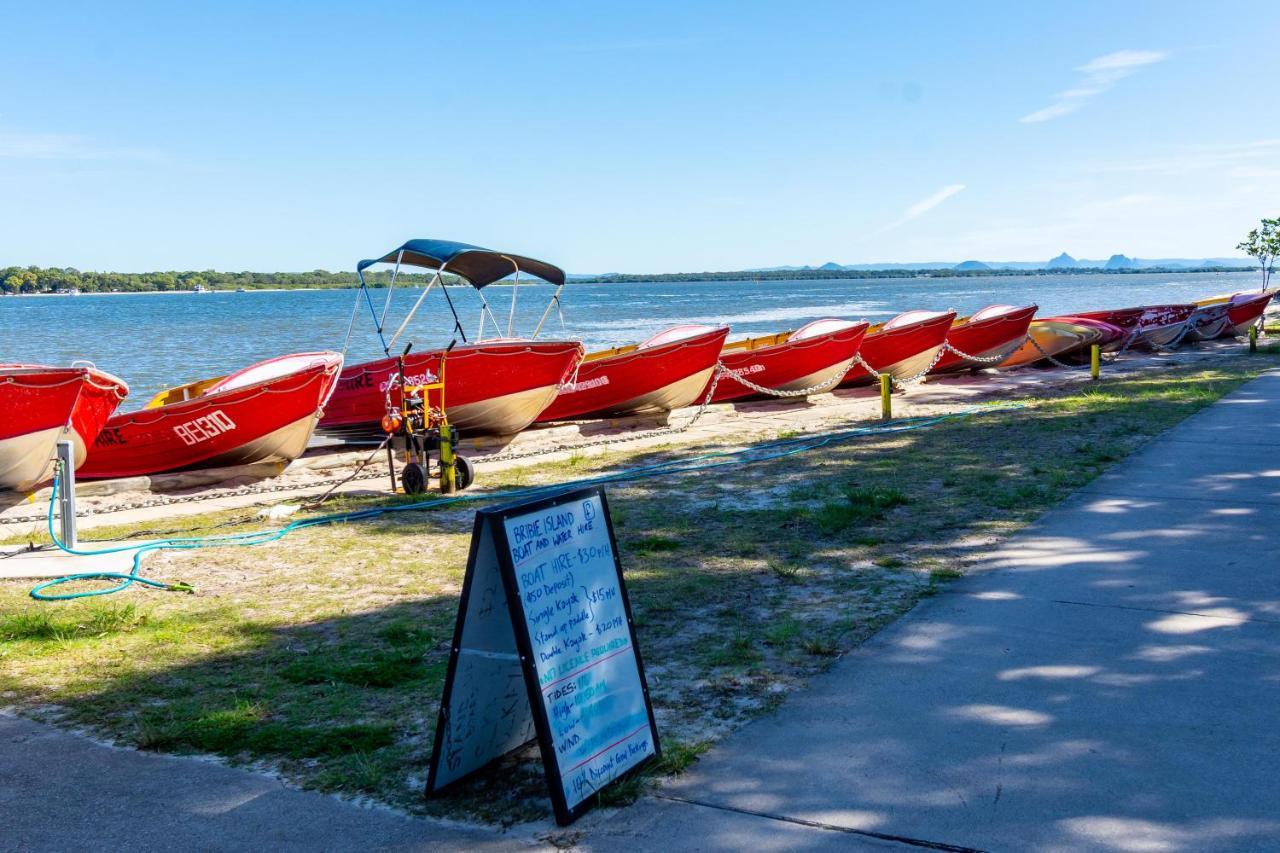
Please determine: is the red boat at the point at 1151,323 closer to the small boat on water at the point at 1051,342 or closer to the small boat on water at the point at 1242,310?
the small boat on water at the point at 1242,310

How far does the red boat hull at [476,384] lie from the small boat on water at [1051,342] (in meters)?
13.1

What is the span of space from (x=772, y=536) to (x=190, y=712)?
4.12 meters

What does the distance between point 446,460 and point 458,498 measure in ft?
1.96

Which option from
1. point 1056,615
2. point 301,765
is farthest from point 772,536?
point 301,765

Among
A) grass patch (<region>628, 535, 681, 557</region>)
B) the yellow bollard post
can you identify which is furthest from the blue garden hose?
Result: grass patch (<region>628, 535, 681, 557</region>)

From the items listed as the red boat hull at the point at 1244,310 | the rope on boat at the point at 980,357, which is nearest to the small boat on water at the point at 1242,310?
the red boat hull at the point at 1244,310

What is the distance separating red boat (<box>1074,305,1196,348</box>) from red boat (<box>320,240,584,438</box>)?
16928 millimetres

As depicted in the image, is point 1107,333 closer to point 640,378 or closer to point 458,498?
point 640,378

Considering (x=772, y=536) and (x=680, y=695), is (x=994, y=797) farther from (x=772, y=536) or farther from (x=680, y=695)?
(x=772, y=536)

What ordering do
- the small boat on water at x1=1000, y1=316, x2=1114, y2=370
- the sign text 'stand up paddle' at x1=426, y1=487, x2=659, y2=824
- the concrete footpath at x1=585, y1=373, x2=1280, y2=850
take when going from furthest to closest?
the small boat on water at x1=1000, y1=316, x2=1114, y2=370, the sign text 'stand up paddle' at x1=426, y1=487, x2=659, y2=824, the concrete footpath at x1=585, y1=373, x2=1280, y2=850

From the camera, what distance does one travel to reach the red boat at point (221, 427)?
12.9 meters

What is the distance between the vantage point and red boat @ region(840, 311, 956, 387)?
21156 mm

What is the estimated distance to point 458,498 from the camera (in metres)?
9.75

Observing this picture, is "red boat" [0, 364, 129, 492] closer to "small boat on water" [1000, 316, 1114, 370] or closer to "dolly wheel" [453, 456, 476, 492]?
"dolly wheel" [453, 456, 476, 492]
